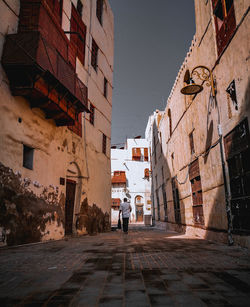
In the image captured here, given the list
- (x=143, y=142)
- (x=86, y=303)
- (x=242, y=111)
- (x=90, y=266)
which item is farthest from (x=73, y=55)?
(x=143, y=142)

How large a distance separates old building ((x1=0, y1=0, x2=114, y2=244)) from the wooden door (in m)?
0.04

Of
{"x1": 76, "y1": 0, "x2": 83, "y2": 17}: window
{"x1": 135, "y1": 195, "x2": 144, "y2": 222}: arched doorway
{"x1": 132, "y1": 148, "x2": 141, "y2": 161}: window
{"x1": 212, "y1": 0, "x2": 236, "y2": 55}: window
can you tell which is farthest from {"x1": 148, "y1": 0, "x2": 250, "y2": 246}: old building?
{"x1": 132, "y1": 148, "x2": 141, "y2": 161}: window

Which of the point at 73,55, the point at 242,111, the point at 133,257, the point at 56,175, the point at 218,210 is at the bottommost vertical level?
the point at 133,257

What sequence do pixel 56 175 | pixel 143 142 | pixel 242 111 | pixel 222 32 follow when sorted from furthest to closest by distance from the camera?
pixel 143 142, pixel 56 175, pixel 222 32, pixel 242 111

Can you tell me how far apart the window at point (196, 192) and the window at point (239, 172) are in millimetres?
2621

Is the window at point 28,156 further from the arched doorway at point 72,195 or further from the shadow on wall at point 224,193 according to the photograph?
the shadow on wall at point 224,193

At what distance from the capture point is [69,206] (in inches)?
405

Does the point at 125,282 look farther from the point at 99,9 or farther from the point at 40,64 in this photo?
the point at 99,9

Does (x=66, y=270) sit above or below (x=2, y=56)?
below

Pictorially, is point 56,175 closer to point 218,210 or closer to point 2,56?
point 2,56

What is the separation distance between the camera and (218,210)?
7273mm

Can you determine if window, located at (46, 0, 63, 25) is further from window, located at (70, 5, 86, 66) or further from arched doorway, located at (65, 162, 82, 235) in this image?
arched doorway, located at (65, 162, 82, 235)

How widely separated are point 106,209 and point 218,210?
8117 millimetres

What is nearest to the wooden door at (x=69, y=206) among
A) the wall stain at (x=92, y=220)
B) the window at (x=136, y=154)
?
the wall stain at (x=92, y=220)
